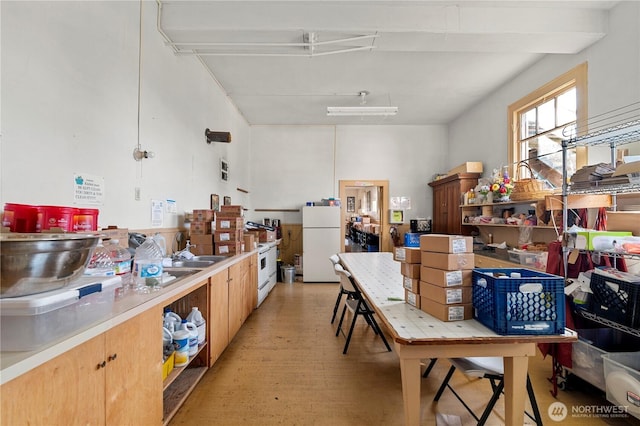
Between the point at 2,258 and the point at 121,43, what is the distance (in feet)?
6.69

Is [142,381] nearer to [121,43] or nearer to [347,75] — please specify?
[121,43]

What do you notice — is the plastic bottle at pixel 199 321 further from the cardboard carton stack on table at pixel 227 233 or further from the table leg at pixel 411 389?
the table leg at pixel 411 389

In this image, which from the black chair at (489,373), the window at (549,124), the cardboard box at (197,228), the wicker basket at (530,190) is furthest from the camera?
the wicker basket at (530,190)

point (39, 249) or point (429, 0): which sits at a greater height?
point (429, 0)

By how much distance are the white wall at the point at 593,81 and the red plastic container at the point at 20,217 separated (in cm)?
457

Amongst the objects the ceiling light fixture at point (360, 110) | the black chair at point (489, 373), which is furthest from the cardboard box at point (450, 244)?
the ceiling light fixture at point (360, 110)

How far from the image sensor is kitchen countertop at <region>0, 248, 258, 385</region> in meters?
0.78

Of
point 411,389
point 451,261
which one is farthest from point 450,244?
point 411,389

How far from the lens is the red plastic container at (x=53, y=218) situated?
4.39 ft

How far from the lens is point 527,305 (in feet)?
3.87

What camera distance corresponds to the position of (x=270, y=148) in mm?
6020

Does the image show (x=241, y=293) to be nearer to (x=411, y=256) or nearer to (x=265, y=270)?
(x=265, y=270)

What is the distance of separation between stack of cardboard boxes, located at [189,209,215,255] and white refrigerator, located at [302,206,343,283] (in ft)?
8.72

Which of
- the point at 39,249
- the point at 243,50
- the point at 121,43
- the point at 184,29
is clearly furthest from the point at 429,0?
the point at 39,249
